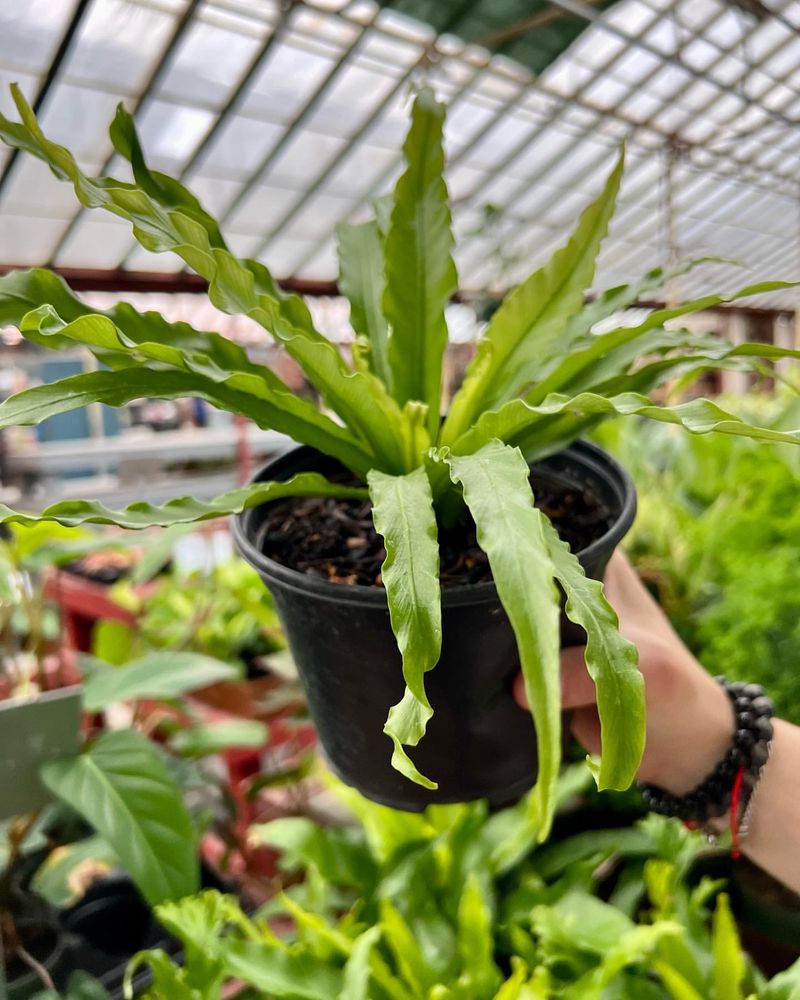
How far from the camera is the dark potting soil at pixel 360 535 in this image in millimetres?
538

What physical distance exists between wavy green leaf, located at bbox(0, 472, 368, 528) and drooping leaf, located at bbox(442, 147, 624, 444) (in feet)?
0.37

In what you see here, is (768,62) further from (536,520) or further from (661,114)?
(536,520)

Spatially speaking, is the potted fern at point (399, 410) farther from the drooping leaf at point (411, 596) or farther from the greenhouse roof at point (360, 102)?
the greenhouse roof at point (360, 102)

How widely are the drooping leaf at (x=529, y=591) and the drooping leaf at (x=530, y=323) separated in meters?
0.20

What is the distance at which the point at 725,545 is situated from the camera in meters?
1.22

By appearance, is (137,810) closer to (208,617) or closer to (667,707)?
(667,707)

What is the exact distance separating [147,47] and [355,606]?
5536 mm

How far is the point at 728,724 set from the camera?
0.64 m

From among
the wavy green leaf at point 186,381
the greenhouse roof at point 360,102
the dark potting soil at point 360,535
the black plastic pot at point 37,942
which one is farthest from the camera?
the greenhouse roof at point 360,102

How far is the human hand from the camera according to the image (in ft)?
1.88

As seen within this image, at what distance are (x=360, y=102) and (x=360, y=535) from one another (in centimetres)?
642

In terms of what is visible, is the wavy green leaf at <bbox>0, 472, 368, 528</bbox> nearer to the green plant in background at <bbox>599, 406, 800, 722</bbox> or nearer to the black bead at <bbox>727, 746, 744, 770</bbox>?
the black bead at <bbox>727, 746, 744, 770</bbox>

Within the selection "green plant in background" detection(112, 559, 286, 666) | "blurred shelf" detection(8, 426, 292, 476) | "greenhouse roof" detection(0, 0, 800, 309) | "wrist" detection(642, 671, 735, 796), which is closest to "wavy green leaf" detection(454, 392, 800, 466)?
"wrist" detection(642, 671, 735, 796)

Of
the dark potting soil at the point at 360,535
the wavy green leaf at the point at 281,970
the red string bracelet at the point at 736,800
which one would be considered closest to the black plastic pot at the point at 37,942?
the wavy green leaf at the point at 281,970
